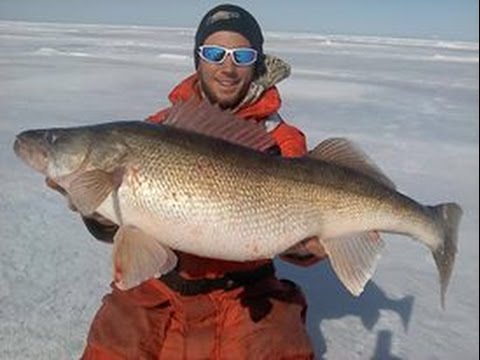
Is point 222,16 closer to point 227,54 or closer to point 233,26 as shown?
point 233,26

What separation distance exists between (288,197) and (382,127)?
5766mm

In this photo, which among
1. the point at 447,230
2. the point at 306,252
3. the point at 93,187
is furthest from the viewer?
the point at 306,252

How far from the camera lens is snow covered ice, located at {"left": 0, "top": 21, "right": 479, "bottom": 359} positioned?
3016mm

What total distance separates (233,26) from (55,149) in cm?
101

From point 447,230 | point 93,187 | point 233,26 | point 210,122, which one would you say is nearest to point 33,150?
point 93,187

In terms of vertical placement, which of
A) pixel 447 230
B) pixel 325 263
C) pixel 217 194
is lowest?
pixel 325 263

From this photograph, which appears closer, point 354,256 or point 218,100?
point 354,256

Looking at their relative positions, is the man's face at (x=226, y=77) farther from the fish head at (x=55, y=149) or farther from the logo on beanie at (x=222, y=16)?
the fish head at (x=55, y=149)

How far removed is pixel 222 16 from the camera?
2898 millimetres

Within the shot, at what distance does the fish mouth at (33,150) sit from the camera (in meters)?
2.18

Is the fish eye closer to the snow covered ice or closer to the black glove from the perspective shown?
the black glove

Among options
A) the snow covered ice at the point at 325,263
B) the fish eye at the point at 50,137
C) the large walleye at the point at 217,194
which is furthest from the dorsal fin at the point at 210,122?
the snow covered ice at the point at 325,263

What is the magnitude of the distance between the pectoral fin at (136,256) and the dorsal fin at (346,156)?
1.94 feet

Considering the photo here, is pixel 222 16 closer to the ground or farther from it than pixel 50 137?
farther from it
